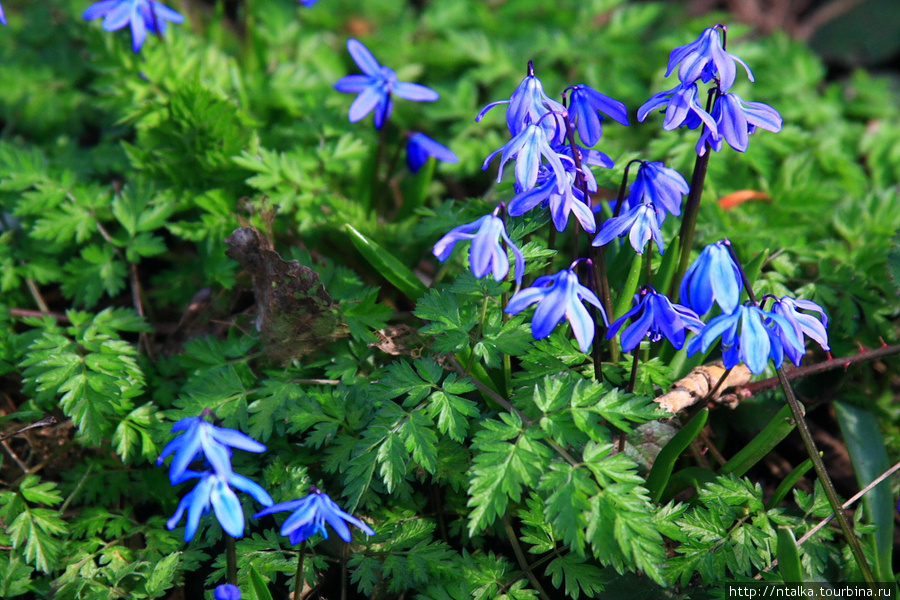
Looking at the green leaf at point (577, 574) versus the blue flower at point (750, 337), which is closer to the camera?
the blue flower at point (750, 337)

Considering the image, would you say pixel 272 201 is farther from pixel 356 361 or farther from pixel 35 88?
pixel 35 88

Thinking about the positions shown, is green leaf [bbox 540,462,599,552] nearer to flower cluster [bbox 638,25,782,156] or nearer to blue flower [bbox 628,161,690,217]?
blue flower [bbox 628,161,690,217]

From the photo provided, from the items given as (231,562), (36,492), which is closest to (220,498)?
(231,562)

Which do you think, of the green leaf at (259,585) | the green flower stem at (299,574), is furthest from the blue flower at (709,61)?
the green leaf at (259,585)

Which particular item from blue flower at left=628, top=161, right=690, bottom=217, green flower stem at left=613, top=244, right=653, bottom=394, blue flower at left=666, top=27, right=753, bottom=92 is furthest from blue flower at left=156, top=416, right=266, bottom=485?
blue flower at left=666, top=27, right=753, bottom=92

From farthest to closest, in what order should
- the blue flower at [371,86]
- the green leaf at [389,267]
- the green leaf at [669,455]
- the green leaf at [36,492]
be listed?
1. the blue flower at [371,86]
2. the green leaf at [389,267]
3. the green leaf at [36,492]
4. the green leaf at [669,455]

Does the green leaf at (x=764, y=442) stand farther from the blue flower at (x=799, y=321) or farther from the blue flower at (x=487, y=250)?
the blue flower at (x=487, y=250)

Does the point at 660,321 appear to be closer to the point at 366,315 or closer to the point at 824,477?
the point at 824,477
